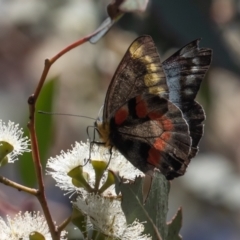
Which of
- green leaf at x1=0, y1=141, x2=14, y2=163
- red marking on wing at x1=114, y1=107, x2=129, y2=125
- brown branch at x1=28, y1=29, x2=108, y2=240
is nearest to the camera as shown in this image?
brown branch at x1=28, y1=29, x2=108, y2=240

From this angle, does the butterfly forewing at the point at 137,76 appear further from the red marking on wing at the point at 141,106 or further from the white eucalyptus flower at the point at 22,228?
the white eucalyptus flower at the point at 22,228

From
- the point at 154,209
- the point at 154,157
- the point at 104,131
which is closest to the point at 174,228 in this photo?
the point at 154,209

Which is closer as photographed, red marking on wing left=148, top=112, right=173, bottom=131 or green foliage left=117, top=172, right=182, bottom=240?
green foliage left=117, top=172, right=182, bottom=240

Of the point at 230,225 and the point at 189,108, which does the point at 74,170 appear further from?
the point at 230,225

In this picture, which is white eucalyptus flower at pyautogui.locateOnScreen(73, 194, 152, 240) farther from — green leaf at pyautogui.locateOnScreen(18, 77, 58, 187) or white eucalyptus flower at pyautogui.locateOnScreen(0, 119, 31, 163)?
green leaf at pyautogui.locateOnScreen(18, 77, 58, 187)

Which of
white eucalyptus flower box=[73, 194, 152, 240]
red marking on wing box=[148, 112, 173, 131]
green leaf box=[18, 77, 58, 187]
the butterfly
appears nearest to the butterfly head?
the butterfly

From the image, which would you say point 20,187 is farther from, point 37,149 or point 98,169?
point 98,169
